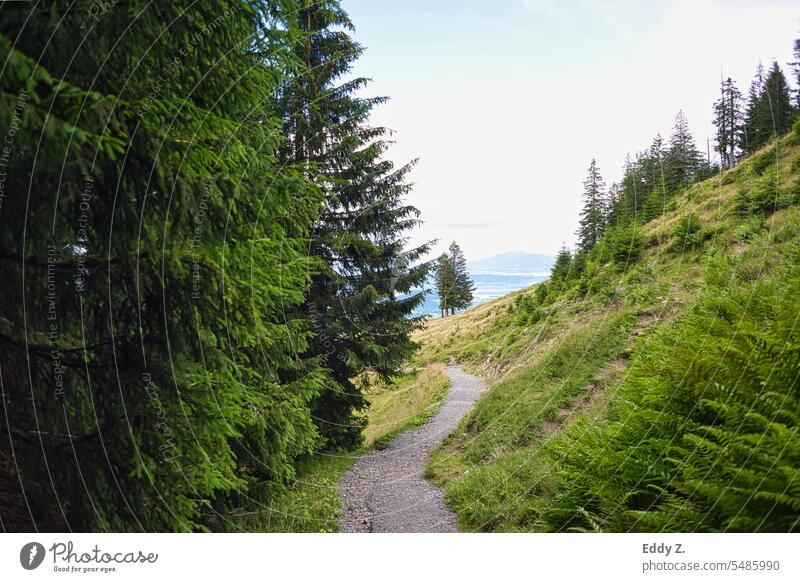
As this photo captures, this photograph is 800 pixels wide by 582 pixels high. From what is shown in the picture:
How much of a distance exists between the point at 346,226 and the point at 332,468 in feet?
18.5

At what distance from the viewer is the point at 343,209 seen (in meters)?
9.49

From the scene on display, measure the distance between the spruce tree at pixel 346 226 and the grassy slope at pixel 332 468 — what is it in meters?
1.07

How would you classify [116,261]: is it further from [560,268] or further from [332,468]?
[560,268]

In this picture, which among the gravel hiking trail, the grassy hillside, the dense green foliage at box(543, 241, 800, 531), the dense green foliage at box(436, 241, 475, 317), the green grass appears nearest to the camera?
the dense green foliage at box(543, 241, 800, 531)

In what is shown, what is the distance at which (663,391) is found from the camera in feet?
12.1

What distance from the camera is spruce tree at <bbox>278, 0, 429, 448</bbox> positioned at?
8398mm

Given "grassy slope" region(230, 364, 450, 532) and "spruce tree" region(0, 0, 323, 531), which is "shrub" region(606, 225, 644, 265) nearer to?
"grassy slope" region(230, 364, 450, 532)

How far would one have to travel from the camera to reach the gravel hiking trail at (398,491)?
634 cm

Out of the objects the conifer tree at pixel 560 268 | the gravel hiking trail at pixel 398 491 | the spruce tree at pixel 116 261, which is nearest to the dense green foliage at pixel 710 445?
the gravel hiking trail at pixel 398 491

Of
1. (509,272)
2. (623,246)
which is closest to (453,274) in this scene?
(623,246)

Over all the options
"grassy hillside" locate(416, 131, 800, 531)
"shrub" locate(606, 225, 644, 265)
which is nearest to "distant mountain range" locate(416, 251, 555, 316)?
"grassy hillside" locate(416, 131, 800, 531)

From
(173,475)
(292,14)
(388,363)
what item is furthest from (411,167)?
(173,475)

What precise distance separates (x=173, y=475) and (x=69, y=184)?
2476 millimetres

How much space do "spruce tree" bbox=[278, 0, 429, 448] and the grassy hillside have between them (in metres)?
3.04
